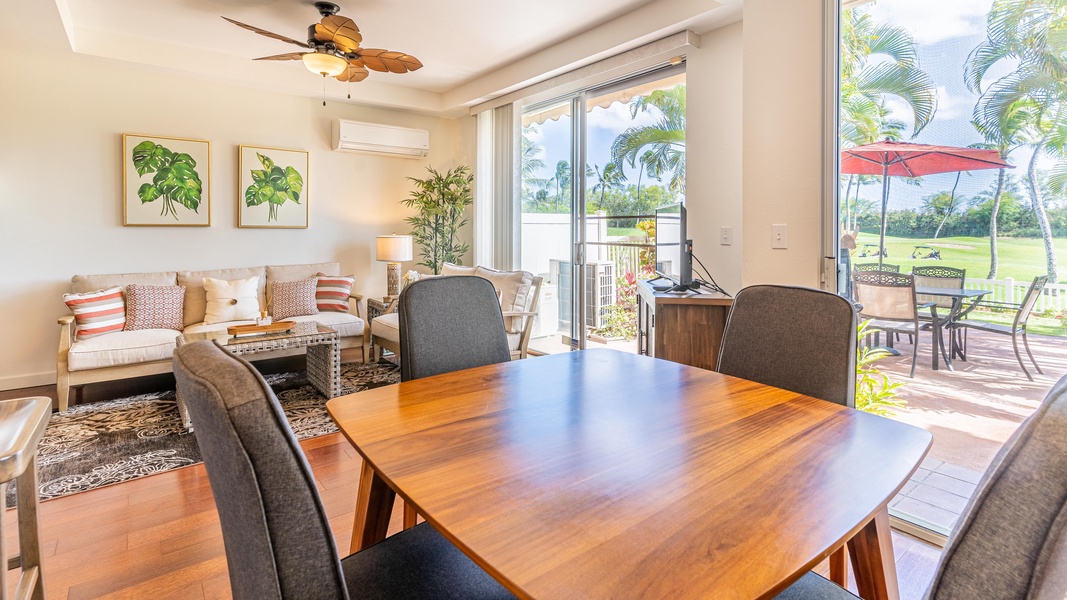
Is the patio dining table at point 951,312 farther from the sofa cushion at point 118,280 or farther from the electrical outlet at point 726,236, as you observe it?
the sofa cushion at point 118,280

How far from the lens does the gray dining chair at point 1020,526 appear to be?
563 mm

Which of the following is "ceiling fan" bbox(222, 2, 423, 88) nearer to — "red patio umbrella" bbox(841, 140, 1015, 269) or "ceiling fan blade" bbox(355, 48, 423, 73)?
"ceiling fan blade" bbox(355, 48, 423, 73)

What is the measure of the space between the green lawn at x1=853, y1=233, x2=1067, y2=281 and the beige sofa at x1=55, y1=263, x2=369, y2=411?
12.1ft

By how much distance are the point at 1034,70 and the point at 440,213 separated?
14.7 feet

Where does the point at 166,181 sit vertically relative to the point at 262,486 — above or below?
above

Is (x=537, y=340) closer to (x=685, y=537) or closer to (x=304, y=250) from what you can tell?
(x=304, y=250)

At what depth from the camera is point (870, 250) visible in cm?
229

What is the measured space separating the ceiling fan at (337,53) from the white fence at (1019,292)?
3.08 metres

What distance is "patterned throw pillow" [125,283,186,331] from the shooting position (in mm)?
4000

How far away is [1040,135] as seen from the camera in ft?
5.95

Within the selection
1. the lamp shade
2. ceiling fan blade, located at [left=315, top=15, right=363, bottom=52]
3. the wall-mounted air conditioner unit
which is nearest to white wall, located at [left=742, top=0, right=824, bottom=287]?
ceiling fan blade, located at [left=315, top=15, right=363, bottom=52]

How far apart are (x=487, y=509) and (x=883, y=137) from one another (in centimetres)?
229

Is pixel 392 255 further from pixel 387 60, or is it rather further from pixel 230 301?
pixel 387 60

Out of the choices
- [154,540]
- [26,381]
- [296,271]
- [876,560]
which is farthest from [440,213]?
[876,560]
